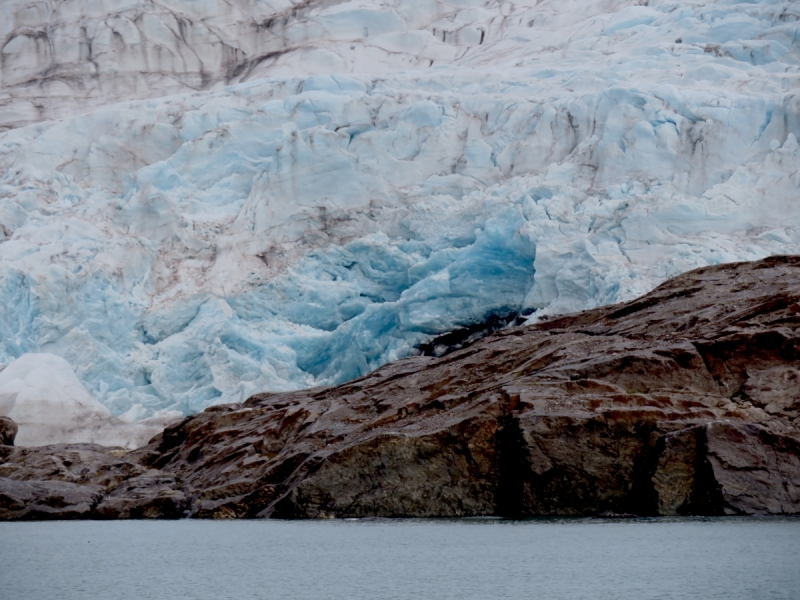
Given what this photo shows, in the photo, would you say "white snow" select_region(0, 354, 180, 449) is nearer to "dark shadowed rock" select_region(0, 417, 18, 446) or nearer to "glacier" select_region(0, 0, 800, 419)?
"dark shadowed rock" select_region(0, 417, 18, 446)

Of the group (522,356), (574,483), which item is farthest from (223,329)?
(574,483)

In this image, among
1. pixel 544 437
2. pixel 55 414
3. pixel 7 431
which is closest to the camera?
pixel 544 437

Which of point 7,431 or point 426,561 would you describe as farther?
point 7,431

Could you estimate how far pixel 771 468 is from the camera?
1102cm

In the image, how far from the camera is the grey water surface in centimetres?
725

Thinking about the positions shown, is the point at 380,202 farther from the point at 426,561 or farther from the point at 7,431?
the point at 426,561

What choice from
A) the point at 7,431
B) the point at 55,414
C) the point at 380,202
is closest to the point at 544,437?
the point at 7,431

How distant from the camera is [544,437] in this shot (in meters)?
11.8

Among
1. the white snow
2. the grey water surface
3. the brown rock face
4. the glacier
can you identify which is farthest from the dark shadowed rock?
the grey water surface

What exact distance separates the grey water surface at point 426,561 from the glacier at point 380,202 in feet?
35.1

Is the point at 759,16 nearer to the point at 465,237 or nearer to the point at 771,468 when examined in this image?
the point at 465,237

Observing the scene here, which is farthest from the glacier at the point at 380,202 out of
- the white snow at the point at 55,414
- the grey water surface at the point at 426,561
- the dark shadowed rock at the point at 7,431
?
the grey water surface at the point at 426,561

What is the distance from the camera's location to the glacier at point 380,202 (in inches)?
870

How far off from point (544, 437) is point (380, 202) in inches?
545
